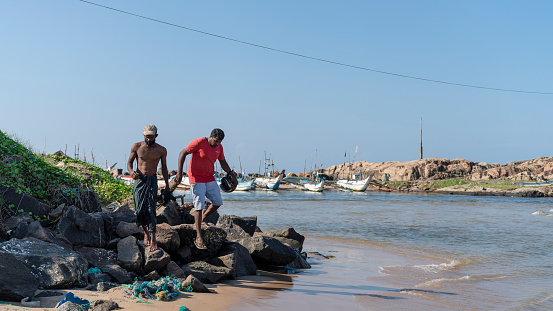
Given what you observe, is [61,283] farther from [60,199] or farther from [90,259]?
[60,199]

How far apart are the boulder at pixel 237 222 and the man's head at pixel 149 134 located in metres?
3.18

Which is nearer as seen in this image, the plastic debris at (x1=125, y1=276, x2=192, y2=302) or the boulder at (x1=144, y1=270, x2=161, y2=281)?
the plastic debris at (x1=125, y1=276, x2=192, y2=302)

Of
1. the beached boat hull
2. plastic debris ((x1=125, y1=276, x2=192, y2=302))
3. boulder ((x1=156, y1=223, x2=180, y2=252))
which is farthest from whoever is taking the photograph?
the beached boat hull

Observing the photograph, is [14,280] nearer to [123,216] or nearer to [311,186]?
[123,216]

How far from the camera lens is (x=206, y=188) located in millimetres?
7242

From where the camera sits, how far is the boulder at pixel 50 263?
5.09 metres

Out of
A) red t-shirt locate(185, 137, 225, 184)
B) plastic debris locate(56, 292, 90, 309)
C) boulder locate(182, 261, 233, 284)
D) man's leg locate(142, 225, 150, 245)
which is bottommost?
boulder locate(182, 261, 233, 284)

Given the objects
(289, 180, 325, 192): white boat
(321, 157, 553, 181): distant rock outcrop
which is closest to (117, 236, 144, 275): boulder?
(289, 180, 325, 192): white boat

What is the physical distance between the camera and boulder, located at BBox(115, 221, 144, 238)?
23.5ft

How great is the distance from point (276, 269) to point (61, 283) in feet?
13.3

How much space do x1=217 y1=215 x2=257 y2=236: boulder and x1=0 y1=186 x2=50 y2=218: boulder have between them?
10.9 ft

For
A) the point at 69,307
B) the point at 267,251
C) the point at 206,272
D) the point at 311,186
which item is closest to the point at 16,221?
the point at 206,272

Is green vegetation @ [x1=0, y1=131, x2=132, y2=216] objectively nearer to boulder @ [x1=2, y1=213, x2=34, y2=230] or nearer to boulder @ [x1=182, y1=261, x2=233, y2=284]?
boulder @ [x1=2, y1=213, x2=34, y2=230]

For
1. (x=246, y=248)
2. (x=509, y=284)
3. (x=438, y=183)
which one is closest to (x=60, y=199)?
(x=246, y=248)
